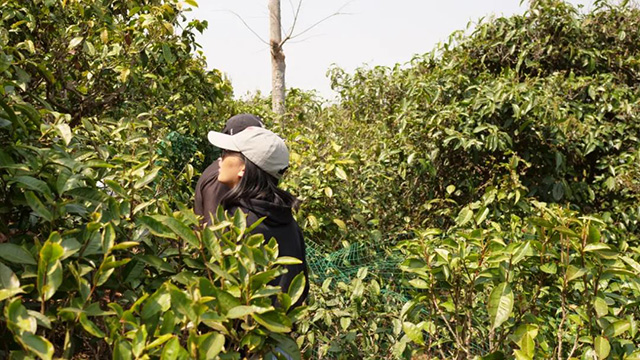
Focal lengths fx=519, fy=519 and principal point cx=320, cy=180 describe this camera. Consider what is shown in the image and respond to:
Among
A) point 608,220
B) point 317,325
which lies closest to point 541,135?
point 608,220

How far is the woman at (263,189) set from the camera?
1.96 meters

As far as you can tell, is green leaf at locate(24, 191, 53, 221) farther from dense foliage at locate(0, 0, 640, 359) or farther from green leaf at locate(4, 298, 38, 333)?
green leaf at locate(4, 298, 38, 333)

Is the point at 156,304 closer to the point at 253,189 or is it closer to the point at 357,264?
the point at 253,189

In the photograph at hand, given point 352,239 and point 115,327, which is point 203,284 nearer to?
point 115,327

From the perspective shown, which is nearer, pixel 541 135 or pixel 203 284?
pixel 203 284

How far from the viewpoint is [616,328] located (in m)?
1.52

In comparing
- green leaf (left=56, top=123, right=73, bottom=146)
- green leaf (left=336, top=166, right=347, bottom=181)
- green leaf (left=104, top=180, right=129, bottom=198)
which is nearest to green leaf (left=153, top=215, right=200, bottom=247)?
green leaf (left=104, top=180, right=129, bottom=198)

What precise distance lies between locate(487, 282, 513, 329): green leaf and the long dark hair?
867 millimetres

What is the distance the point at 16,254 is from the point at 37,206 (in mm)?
139

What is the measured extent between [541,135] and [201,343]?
4.13 metres

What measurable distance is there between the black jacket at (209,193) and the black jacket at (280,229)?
20.5 inches

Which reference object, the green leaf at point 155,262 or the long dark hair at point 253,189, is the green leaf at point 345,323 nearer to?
the long dark hair at point 253,189

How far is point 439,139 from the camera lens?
4.39m

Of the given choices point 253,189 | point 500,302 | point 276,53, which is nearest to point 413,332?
point 500,302
